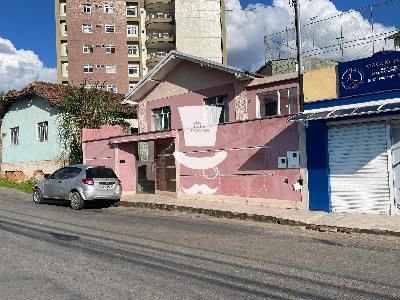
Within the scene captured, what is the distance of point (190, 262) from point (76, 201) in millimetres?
10041

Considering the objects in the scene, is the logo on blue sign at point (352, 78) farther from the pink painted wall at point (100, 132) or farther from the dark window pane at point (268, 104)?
the pink painted wall at point (100, 132)

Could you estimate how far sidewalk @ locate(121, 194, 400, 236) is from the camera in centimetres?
Result: 1094

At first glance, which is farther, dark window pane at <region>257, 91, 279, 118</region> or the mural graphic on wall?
dark window pane at <region>257, 91, 279, 118</region>

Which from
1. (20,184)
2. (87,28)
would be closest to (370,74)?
(20,184)

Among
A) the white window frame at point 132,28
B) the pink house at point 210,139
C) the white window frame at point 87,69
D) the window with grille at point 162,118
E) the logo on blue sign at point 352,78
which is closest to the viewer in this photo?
the logo on blue sign at point 352,78

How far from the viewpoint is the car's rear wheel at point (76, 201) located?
1638 cm

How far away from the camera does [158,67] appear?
21.0 metres

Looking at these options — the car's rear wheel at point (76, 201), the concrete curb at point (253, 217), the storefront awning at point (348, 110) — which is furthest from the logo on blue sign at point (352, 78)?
the car's rear wheel at point (76, 201)

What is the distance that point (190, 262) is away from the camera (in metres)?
7.59

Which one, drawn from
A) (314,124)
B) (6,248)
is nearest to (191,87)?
(314,124)

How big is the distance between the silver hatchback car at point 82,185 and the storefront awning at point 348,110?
7704mm

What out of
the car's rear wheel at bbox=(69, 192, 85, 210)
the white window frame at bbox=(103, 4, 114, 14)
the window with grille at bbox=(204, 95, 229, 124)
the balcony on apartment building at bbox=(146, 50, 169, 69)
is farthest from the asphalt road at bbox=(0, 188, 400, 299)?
the white window frame at bbox=(103, 4, 114, 14)

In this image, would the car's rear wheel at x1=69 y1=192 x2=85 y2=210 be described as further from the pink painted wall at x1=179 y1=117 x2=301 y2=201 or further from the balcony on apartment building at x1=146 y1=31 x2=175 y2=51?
the balcony on apartment building at x1=146 y1=31 x2=175 y2=51

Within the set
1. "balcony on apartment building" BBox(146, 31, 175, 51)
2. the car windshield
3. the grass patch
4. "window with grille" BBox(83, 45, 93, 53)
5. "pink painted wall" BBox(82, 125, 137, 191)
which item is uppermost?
"balcony on apartment building" BBox(146, 31, 175, 51)
